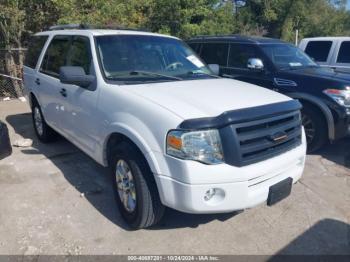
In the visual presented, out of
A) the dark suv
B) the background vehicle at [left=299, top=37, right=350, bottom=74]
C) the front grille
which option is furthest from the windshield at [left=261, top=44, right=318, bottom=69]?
the front grille

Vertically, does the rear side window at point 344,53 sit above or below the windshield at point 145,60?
below

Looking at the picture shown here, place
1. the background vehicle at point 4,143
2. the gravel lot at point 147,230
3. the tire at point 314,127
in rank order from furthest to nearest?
the tire at point 314,127 → the background vehicle at point 4,143 → the gravel lot at point 147,230

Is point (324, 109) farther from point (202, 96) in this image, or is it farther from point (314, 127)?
point (202, 96)

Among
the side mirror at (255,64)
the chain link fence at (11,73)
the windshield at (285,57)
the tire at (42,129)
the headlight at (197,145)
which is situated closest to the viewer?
the headlight at (197,145)

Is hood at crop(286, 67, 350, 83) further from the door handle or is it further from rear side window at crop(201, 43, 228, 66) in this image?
the door handle

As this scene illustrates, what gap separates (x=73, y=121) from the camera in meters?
4.32

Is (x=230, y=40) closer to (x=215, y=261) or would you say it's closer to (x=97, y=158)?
(x=97, y=158)

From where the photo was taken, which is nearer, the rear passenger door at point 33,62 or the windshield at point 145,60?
the windshield at point 145,60

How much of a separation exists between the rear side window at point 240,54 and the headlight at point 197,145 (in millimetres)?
3964

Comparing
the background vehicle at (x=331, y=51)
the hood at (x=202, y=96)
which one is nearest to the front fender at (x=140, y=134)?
the hood at (x=202, y=96)

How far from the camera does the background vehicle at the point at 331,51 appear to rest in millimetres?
8352

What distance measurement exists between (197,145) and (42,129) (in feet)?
12.8

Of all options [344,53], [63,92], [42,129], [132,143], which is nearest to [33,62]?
[42,129]

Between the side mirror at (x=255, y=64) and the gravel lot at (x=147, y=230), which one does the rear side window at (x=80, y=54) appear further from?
the side mirror at (x=255, y=64)
